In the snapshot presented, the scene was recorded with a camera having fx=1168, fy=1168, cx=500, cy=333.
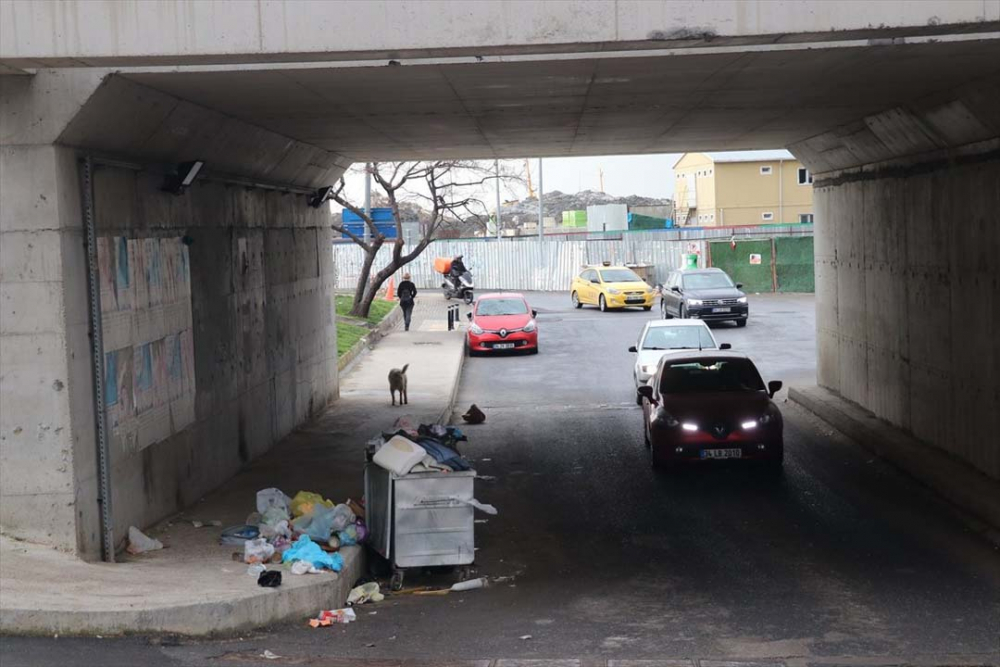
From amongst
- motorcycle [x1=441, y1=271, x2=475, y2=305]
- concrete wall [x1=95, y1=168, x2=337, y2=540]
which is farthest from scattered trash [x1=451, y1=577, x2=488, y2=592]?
motorcycle [x1=441, y1=271, x2=475, y2=305]

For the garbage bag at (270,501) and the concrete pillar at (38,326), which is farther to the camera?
the garbage bag at (270,501)

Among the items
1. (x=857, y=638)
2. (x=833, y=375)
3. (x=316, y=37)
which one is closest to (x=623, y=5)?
(x=316, y=37)

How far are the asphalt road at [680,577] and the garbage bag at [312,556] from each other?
0.52m

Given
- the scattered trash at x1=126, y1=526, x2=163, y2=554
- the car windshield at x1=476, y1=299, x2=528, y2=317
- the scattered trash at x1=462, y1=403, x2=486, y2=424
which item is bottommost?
the scattered trash at x1=462, y1=403, x2=486, y2=424

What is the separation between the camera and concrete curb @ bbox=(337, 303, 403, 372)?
27500 mm

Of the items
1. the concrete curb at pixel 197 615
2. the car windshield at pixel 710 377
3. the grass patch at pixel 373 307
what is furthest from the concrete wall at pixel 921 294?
the grass patch at pixel 373 307

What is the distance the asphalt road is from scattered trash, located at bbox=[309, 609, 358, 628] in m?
0.10

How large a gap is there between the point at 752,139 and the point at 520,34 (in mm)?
11185

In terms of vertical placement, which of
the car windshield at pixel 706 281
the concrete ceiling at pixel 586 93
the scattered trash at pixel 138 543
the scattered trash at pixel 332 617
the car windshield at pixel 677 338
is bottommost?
the scattered trash at pixel 332 617

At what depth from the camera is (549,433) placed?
63.6 feet

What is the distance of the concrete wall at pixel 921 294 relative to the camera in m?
13.6

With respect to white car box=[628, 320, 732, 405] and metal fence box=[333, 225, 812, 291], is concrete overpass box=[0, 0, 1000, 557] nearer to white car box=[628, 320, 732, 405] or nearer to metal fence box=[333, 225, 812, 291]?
white car box=[628, 320, 732, 405]

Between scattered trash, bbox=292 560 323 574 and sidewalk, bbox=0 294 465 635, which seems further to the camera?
scattered trash, bbox=292 560 323 574

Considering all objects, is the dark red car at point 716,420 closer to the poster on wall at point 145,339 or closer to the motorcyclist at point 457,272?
the poster on wall at point 145,339
